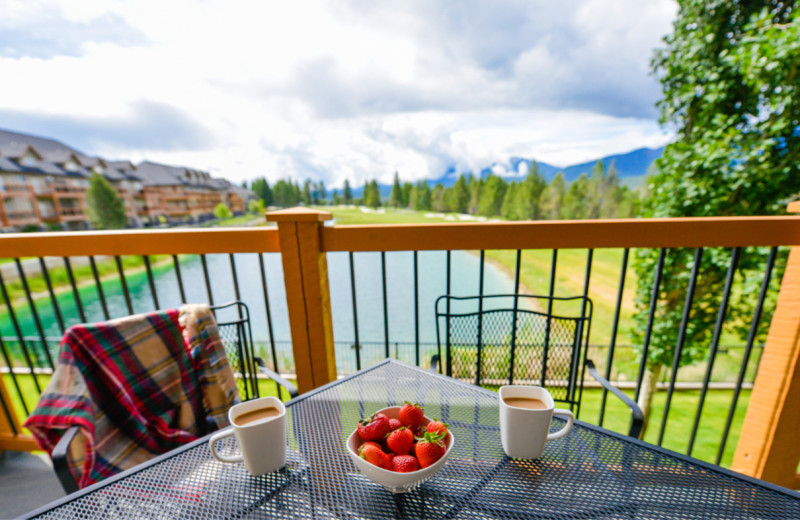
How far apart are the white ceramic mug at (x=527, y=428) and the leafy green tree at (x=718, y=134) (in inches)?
171

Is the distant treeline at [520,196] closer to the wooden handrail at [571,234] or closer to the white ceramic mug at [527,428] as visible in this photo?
the wooden handrail at [571,234]

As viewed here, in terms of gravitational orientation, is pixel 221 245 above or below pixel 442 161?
below

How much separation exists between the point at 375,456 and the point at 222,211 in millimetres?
9863

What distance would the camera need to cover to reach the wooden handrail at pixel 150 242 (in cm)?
144

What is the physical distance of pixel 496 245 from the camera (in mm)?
1393

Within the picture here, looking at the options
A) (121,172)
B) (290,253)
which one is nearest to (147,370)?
(290,253)

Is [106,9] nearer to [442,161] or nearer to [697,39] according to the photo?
[697,39]

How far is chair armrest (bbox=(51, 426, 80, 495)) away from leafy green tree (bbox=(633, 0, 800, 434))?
5.24 metres

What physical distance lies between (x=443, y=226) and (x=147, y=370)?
1224mm

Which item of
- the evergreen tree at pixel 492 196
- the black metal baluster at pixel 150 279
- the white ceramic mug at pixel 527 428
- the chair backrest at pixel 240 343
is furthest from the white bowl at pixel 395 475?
the evergreen tree at pixel 492 196

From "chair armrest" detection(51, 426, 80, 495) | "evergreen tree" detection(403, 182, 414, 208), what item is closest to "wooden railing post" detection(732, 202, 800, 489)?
"chair armrest" detection(51, 426, 80, 495)

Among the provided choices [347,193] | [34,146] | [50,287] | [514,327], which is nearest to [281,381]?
[514,327]

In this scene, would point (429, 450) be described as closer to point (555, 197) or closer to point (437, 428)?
point (437, 428)

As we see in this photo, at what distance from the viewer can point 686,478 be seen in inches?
27.4
